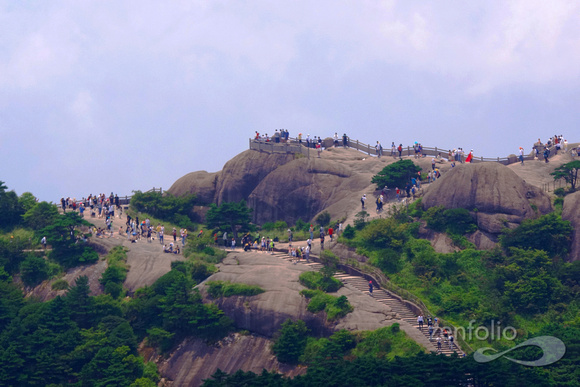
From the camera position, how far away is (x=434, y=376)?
55125 mm

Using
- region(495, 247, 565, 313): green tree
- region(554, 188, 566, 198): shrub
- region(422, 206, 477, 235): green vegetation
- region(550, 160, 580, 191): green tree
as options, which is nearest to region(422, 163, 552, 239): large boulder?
region(422, 206, 477, 235): green vegetation

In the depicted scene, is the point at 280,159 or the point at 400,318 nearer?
the point at 400,318

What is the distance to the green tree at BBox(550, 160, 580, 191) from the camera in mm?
76938

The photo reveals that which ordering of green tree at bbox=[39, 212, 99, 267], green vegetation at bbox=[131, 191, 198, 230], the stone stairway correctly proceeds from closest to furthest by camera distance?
the stone stairway
green tree at bbox=[39, 212, 99, 267]
green vegetation at bbox=[131, 191, 198, 230]

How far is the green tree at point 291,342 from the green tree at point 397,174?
22106 millimetres

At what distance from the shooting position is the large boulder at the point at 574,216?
232ft

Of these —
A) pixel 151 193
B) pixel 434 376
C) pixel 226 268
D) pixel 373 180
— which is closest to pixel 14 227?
pixel 151 193

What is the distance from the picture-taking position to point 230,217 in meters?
80.9

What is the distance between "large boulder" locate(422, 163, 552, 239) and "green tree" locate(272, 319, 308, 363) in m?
18.9

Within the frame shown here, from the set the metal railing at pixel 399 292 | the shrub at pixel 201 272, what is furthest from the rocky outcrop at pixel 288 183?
the shrub at pixel 201 272

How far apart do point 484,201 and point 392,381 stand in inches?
980

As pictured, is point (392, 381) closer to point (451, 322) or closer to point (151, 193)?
point (451, 322)

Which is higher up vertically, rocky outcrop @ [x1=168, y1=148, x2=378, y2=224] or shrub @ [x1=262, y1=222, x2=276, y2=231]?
rocky outcrop @ [x1=168, y1=148, x2=378, y2=224]

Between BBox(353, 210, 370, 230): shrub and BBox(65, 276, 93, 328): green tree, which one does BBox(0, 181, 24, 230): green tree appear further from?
A: BBox(353, 210, 370, 230): shrub
